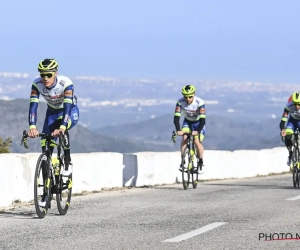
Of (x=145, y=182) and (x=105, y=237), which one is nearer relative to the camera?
(x=105, y=237)

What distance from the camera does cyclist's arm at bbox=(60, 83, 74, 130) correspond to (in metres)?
12.8

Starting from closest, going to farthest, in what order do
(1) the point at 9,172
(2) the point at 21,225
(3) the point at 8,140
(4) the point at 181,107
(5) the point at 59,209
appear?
(2) the point at 21,225 < (5) the point at 59,209 < (1) the point at 9,172 < (4) the point at 181,107 < (3) the point at 8,140

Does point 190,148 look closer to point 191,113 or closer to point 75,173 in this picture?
point 191,113

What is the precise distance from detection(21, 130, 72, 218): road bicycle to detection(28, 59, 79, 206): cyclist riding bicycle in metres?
0.07

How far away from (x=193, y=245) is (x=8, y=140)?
43.3ft

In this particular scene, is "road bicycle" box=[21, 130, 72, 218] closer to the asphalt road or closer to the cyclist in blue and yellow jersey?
the asphalt road

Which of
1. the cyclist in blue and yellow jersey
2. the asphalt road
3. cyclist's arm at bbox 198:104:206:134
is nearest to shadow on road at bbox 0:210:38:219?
the asphalt road

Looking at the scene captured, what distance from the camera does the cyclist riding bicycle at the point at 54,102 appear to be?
42.1 feet

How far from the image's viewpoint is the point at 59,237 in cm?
1070

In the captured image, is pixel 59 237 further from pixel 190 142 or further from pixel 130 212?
pixel 190 142

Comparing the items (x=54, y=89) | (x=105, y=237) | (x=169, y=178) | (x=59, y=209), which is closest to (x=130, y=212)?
(x=59, y=209)

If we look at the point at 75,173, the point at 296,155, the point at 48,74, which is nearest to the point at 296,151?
the point at 296,155

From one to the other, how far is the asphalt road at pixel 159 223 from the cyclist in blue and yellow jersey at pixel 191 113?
2.94m

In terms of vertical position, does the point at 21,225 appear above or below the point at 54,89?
below
